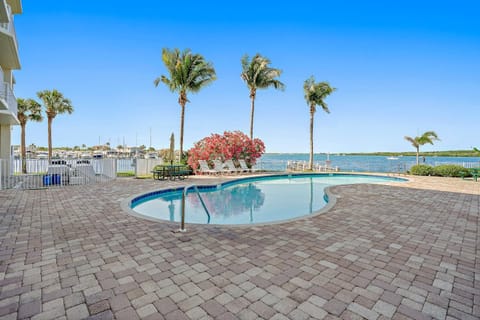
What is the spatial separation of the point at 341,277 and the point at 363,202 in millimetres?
5000

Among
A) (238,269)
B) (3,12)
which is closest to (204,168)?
(3,12)

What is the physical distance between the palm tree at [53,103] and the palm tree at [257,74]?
15.5m

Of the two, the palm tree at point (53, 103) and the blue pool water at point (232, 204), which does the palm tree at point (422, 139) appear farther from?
the palm tree at point (53, 103)

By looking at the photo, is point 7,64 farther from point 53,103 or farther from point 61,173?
A: point 61,173

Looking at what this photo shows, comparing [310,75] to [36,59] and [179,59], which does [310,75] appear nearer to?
[179,59]

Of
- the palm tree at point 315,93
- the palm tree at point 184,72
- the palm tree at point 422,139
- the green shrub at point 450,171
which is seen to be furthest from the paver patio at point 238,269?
the palm tree at point 422,139

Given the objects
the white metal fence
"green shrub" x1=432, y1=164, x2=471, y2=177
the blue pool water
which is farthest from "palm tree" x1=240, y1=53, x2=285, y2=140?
"green shrub" x1=432, y1=164, x2=471, y2=177

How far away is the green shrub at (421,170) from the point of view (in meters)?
15.4

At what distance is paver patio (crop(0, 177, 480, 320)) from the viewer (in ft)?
6.61

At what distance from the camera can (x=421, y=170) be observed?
1562 centimetres

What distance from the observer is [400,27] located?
13.1 meters

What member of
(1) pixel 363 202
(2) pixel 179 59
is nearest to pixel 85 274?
(1) pixel 363 202

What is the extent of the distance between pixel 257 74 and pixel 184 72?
19.5ft

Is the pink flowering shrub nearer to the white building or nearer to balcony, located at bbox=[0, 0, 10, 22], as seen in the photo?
the white building
